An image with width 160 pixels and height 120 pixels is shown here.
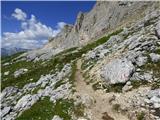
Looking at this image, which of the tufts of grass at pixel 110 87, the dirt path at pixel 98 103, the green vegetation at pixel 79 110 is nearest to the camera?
the dirt path at pixel 98 103

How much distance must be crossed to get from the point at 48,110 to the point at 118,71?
37.3 ft

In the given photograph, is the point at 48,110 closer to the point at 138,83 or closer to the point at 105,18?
the point at 138,83

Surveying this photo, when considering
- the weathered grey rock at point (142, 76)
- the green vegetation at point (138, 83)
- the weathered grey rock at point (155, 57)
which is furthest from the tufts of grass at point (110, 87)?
the weathered grey rock at point (155, 57)

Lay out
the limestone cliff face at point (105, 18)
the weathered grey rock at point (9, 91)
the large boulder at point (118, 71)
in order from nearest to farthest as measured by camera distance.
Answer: the large boulder at point (118, 71) → the weathered grey rock at point (9, 91) → the limestone cliff face at point (105, 18)

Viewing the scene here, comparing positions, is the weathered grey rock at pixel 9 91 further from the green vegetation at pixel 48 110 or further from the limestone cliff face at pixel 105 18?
the limestone cliff face at pixel 105 18

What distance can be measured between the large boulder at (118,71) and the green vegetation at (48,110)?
6742mm

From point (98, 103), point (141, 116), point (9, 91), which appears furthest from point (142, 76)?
point (9, 91)

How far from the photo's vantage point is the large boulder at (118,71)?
38312mm

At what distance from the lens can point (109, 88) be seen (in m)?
38.1

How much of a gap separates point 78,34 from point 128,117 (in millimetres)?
134800

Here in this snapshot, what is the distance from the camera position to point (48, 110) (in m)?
37.3

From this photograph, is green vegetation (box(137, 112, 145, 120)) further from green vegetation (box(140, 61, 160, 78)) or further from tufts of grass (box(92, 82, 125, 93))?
green vegetation (box(140, 61, 160, 78))

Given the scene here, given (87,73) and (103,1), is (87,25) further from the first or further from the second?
(87,73)

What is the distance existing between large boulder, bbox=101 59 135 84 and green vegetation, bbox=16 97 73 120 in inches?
265
